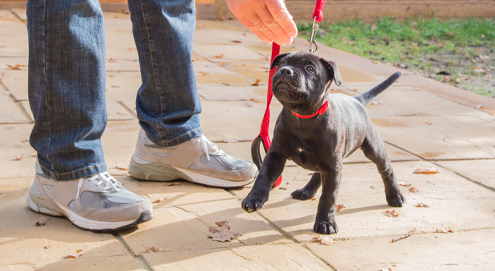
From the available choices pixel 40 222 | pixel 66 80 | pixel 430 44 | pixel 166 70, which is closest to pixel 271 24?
pixel 166 70

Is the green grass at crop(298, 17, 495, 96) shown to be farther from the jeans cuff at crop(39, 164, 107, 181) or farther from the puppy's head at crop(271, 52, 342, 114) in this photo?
the jeans cuff at crop(39, 164, 107, 181)

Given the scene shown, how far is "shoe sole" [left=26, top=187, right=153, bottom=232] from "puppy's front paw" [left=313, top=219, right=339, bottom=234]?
2.52ft

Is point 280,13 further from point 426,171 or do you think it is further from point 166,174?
point 426,171

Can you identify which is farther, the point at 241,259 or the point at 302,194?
the point at 302,194

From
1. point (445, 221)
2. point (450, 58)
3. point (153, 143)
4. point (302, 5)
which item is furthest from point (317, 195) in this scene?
point (302, 5)

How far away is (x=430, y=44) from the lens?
9.09m

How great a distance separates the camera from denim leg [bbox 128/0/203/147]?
2.84 metres

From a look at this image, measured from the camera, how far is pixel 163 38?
2.86 meters

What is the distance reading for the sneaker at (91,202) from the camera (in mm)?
2398

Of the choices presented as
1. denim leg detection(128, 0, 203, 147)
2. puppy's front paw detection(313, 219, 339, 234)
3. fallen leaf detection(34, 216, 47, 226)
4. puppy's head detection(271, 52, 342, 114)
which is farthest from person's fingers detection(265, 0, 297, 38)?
fallen leaf detection(34, 216, 47, 226)

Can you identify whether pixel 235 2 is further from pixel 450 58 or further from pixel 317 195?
pixel 450 58

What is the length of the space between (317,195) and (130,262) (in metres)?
1.25

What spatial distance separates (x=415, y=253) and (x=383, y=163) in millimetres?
606

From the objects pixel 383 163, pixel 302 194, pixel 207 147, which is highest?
pixel 383 163
